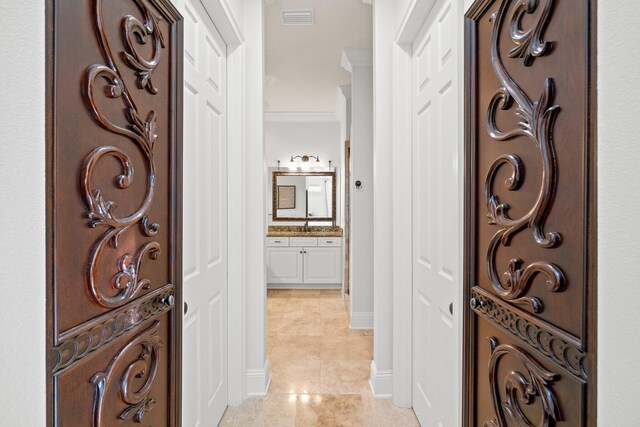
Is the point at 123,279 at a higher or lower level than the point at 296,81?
lower

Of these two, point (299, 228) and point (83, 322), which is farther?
point (299, 228)

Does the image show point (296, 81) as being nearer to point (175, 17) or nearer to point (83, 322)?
point (175, 17)

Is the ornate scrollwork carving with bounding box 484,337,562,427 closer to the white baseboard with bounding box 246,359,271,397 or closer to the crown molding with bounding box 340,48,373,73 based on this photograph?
the white baseboard with bounding box 246,359,271,397

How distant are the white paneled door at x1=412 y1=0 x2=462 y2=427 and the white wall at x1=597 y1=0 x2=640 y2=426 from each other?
0.72 metres

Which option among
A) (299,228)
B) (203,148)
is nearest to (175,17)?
(203,148)

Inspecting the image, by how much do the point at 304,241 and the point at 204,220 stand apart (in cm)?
363

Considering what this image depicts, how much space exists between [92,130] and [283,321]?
3323 mm

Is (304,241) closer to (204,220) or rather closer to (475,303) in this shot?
(204,220)

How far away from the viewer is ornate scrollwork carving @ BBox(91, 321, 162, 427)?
0.86 m

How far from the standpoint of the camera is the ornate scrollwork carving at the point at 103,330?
0.72 metres

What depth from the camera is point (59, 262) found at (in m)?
0.72

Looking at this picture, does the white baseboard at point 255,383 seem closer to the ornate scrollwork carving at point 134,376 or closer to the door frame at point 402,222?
the door frame at point 402,222

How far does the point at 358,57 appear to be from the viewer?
3494mm

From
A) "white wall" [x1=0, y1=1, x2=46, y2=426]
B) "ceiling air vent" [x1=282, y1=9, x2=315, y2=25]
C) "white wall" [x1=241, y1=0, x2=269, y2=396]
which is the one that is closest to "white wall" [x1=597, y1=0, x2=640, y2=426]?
"white wall" [x1=0, y1=1, x2=46, y2=426]
